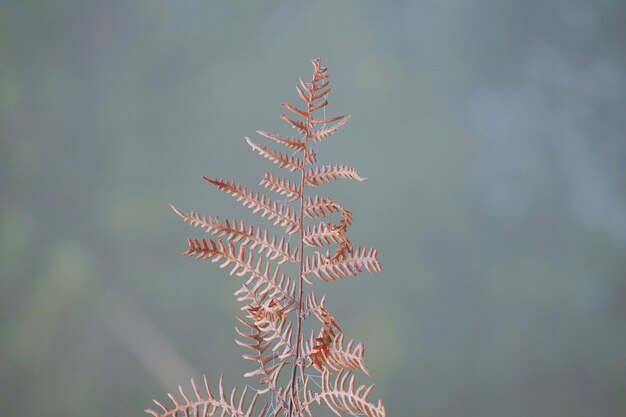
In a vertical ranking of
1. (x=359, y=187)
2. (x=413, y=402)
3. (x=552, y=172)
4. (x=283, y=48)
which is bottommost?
(x=413, y=402)

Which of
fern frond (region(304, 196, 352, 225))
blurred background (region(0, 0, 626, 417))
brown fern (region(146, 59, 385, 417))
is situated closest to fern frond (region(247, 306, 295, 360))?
brown fern (region(146, 59, 385, 417))

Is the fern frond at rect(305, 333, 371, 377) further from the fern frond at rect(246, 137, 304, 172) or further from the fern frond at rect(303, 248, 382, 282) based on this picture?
the fern frond at rect(246, 137, 304, 172)

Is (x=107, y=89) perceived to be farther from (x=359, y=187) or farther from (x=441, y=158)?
(x=441, y=158)

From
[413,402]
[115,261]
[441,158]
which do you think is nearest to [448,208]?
[441,158]

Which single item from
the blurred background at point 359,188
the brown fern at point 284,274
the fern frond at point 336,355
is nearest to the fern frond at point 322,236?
the brown fern at point 284,274

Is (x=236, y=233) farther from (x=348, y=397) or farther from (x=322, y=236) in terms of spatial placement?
(x=348, y=397)

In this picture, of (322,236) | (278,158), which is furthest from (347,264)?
(278,158)

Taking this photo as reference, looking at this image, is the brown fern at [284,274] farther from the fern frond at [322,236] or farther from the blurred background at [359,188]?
the blurred background at [359,188]
